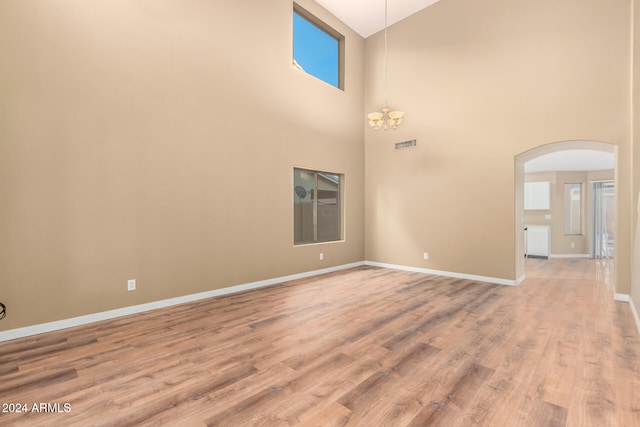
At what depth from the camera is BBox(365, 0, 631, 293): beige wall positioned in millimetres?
4391

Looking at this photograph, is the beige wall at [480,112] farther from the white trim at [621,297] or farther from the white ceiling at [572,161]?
the white ceiling at [572,161]

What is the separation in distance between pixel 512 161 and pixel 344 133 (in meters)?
3.31

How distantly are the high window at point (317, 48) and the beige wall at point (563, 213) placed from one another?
24.7ft

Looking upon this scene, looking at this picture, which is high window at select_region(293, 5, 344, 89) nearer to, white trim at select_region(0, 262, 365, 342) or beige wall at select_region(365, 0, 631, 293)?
beige wall at select_region(365, 0, 631, 293)

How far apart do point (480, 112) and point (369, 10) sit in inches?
125

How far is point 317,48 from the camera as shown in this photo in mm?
6594

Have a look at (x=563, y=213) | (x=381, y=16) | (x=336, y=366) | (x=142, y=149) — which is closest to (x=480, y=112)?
(x=381, y=16)

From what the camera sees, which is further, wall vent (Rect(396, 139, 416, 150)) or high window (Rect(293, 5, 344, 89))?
wall vent (Rect(396, 139, 416, 150))

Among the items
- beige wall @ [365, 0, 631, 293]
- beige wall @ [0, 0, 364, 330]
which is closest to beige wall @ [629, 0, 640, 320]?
beige wall @ [365, 0, 631, 293]

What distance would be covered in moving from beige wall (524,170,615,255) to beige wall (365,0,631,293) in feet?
16.1

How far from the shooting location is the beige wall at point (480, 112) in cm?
439

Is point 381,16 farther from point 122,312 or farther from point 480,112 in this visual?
point 122,312

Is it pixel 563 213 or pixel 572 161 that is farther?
pixel 563 213

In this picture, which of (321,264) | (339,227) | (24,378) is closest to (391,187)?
(339,227)
